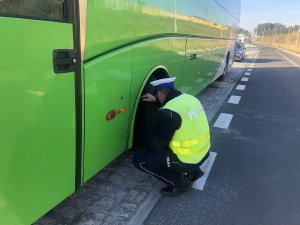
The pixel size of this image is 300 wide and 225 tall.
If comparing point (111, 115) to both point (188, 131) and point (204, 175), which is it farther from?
point (204, 175)

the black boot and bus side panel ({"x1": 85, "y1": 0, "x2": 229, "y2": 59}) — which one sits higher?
bus side panel ({"x1": 85, "y1": 0, "x2": 229, "y2": 59})

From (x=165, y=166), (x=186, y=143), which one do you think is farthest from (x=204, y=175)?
(x=186, y=143)

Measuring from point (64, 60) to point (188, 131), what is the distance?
1.51 metres

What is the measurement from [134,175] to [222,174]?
46.7 inches

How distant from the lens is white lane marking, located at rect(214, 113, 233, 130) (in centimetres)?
603

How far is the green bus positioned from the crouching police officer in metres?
0.31

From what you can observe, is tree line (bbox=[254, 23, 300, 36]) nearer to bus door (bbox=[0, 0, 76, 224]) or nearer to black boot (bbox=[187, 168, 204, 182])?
black boot (bbox=[187, 168, 204, 182])

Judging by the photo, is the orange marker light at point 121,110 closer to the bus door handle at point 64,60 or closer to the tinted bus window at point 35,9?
the bus door handle at point 64,60

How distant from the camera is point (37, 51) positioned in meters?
1.75

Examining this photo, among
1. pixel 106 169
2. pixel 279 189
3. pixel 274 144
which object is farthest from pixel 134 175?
pixel 274 144

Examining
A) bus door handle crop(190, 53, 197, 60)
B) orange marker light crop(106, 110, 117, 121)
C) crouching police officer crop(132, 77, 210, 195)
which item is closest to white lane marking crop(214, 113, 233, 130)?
bus door handle crop(190, 53, 197, 60)

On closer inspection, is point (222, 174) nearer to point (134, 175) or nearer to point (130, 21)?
point (134, 175)

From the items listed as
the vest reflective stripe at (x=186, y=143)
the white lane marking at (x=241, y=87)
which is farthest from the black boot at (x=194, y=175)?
the white lane marking at (x=241, y=87)

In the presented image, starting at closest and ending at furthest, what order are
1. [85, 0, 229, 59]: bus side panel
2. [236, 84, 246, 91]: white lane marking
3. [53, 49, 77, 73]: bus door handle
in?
1. [53, 49, 77, 73]: bus door handle
2. [85, 0, 229, 59]: bus side panel
3. [236, 84, 246, 91]: white lane marking
